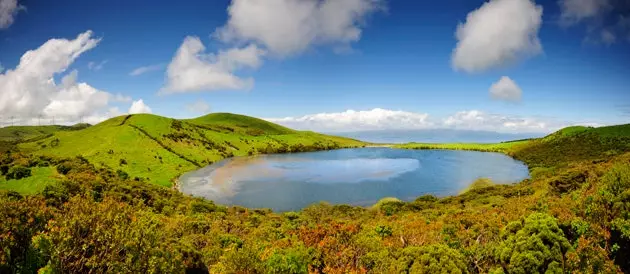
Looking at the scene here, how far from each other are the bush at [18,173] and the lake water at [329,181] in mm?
32634

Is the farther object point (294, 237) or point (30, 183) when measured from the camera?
point (30, 183)

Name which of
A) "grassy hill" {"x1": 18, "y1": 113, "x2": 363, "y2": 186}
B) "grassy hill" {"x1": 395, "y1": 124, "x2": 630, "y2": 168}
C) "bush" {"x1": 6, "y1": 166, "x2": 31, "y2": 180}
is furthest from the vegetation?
"grassy hill" {"x1": 395, "y1": 124, "x2": 630, "y2": 168}

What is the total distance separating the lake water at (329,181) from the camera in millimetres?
80500

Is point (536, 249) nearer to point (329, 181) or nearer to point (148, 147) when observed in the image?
point (329, 181)

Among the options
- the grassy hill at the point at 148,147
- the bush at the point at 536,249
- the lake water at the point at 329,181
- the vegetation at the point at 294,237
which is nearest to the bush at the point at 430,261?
the vegetation at the point at 294,237

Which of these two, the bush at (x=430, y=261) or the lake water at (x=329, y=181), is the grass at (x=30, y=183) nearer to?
the lake water at (x=329, y=181)

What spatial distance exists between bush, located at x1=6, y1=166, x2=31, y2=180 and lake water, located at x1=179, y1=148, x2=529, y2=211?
32.6 metres

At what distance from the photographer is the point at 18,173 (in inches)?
2042

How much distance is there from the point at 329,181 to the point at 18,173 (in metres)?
71.1

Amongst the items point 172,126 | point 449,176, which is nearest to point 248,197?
point 449,176

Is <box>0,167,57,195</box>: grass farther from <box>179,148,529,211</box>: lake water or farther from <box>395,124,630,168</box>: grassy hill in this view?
<box>395,124,630,168</box>: grassy hill

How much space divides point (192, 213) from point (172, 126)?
125970 millimetres

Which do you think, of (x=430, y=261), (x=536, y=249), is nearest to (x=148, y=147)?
(x=430, y=261)

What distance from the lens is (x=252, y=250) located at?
74.0ft
